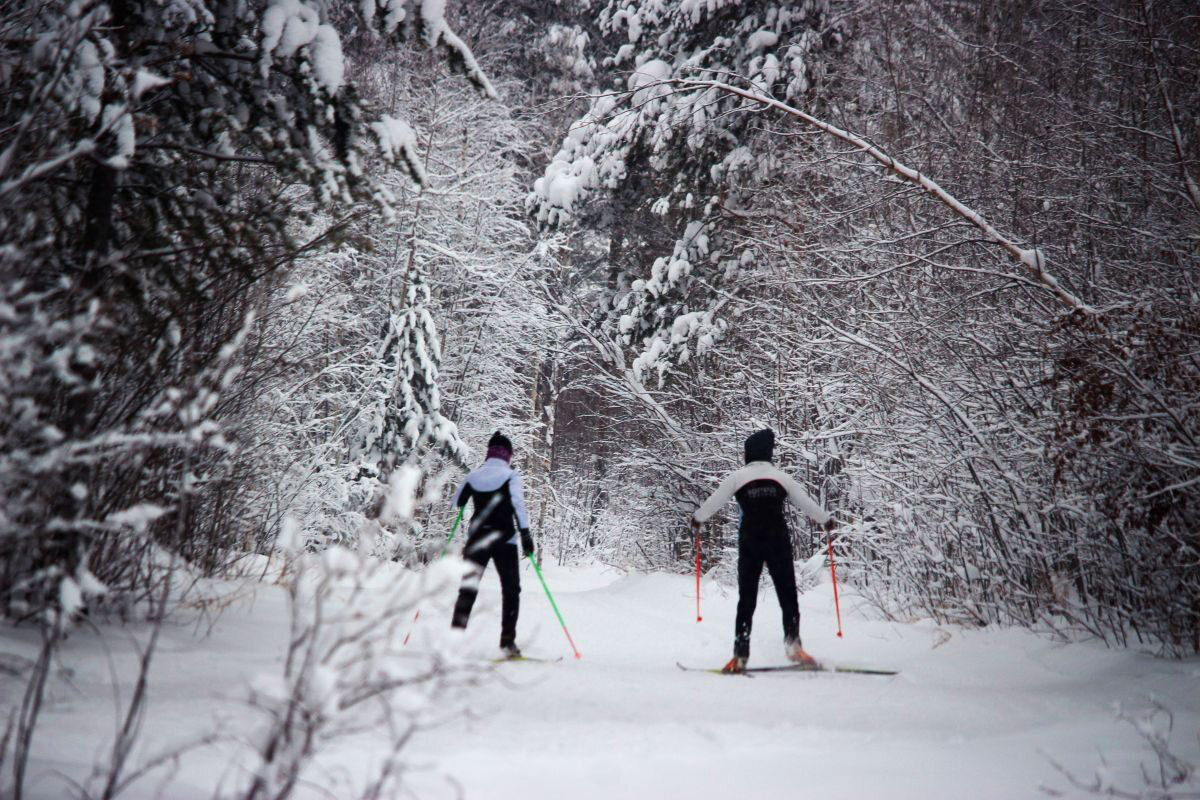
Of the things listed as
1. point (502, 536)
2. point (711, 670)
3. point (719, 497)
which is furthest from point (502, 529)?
point (711, 670)

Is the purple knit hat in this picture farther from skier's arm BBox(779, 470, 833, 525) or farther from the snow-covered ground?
skier's arm BBox(779, 470, 833, 525)

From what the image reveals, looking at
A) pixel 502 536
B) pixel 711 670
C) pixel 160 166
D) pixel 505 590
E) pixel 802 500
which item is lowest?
pixel 711 670

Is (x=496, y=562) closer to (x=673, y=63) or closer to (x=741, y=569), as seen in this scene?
(x=741, y=569)

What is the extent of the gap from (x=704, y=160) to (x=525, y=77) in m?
8.26

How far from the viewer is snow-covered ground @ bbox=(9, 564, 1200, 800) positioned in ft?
8.95

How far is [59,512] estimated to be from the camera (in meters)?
3.67

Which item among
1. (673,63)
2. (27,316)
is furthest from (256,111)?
(673,63)

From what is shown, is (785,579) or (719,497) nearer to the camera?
(785,579)

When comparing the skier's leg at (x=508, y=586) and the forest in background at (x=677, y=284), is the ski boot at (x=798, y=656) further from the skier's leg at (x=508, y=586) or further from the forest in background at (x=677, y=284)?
the skier's leg at (x=508, y=586)

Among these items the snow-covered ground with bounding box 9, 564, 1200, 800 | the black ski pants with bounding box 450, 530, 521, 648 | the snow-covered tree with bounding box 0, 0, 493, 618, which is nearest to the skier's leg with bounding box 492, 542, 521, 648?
the black ski pants with bounding box 450, 530, 521, 648

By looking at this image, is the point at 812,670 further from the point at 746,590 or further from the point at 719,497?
the point at 719,497

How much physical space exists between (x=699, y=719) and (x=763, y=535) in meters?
2.30

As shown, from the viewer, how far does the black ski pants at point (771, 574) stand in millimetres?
5676

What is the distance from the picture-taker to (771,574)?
5.77m
